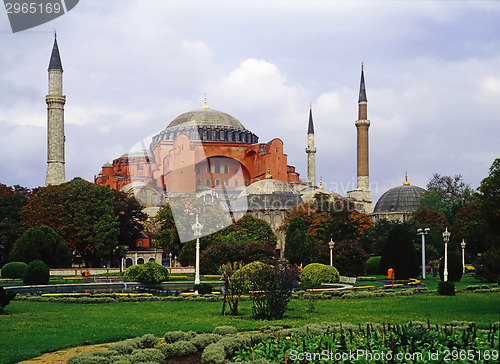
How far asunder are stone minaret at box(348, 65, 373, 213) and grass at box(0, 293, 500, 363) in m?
43.0

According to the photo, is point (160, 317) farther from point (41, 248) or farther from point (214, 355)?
point (41, 248)

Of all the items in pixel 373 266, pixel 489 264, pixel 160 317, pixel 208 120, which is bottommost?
pixel 373 266

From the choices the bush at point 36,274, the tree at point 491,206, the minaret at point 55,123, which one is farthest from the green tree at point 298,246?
the minaret at point 55,123

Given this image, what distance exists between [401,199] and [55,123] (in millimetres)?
36082

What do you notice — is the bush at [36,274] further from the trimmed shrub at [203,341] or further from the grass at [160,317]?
the trimmed shrub at [203,341]

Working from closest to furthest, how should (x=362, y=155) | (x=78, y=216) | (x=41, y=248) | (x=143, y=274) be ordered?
1. (x=143, y=274)
2. (x=41, y=248)
3. (x=78, y=216)
4. (x=362, y=155)

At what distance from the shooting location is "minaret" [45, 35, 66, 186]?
4934 centimetres

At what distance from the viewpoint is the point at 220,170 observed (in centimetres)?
6556

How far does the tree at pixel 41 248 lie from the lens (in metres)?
30.8

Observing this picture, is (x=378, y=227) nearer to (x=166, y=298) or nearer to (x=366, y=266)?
(x=366, y=266)

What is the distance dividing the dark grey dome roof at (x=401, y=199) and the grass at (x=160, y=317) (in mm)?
47414

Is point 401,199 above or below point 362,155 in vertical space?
below

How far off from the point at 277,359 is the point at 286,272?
217 inches

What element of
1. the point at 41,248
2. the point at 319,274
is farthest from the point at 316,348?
the point at 41,248
